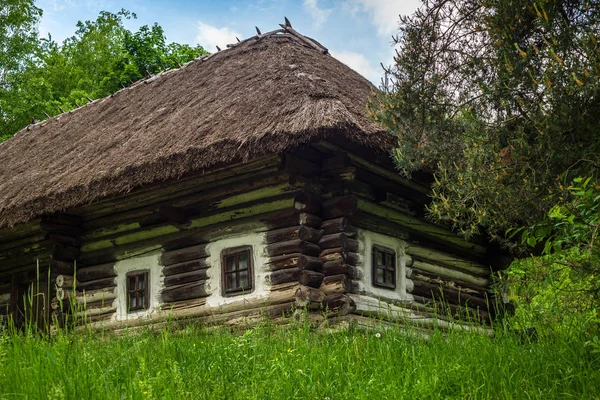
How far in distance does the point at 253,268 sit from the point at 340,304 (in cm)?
110

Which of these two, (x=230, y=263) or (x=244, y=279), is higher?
(x=230, y=263)

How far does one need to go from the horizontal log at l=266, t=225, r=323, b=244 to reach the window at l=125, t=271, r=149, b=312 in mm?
1959

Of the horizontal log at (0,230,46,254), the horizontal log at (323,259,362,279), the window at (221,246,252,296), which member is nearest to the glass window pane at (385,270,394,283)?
the horizontal log at (323,259,362,279)

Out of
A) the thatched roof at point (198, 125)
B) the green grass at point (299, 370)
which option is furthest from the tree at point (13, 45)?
the green grass at point (299, 370)

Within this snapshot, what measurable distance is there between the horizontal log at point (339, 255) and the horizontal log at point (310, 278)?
21 cm

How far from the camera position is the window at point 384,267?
8344mm

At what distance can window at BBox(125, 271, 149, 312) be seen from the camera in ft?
29.4

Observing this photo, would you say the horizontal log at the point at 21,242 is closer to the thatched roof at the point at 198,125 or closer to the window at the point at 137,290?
the thatched roof at the point at 198,125

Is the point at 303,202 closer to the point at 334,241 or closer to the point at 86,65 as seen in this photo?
the point at 334,241

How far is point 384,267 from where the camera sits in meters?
8.51

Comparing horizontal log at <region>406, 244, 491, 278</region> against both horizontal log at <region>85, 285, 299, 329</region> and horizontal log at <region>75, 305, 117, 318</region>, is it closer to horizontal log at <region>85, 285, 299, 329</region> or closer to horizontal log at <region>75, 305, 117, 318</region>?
horizontal log at <region>85, 285, 299, 329</region>

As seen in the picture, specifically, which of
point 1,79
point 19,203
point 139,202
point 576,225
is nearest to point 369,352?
point 576,225

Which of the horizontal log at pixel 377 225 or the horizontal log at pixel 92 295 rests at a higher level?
the horizontal log at pixel 377 225

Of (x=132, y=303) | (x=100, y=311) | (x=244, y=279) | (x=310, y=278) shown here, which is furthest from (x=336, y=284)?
(x=100, y=311)
